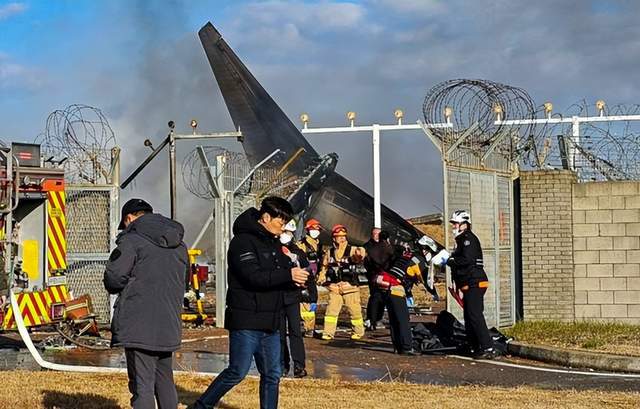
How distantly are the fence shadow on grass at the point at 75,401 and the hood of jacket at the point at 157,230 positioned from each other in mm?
1896

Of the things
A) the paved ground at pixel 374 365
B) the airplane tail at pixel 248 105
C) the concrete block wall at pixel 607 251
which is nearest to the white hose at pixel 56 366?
the paved ground at pixel 374 365

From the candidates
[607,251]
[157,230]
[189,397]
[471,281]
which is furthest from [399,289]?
[157,230]

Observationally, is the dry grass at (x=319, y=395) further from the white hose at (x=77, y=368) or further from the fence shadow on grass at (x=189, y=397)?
the white hose at (x=77, y=368)

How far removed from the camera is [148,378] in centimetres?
732

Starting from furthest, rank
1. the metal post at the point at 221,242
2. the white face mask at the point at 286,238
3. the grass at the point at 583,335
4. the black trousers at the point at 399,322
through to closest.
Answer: the metal post at the point at 221,242 → the grass at the point at 583,335 → the black trousers at the point at 399,322 → the white face mask at the point at 286,238

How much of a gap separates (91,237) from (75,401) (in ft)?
28.5

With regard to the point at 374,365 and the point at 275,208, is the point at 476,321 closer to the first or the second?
the point at 374,365

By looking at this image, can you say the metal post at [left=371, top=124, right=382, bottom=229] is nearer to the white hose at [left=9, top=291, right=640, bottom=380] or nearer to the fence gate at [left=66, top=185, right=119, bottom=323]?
the fence gate at [left=66, top=185, right=119, bottom=323]

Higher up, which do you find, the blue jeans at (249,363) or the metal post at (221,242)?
the metal post at (221,242)

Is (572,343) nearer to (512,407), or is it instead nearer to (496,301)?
(496,301)

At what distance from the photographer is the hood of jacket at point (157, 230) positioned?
734cm

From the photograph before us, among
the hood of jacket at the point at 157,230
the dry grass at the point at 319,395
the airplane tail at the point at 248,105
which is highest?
the airplane tail at the point at 248,105

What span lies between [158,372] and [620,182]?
10.4 metres

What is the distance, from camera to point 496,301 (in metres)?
15.9
